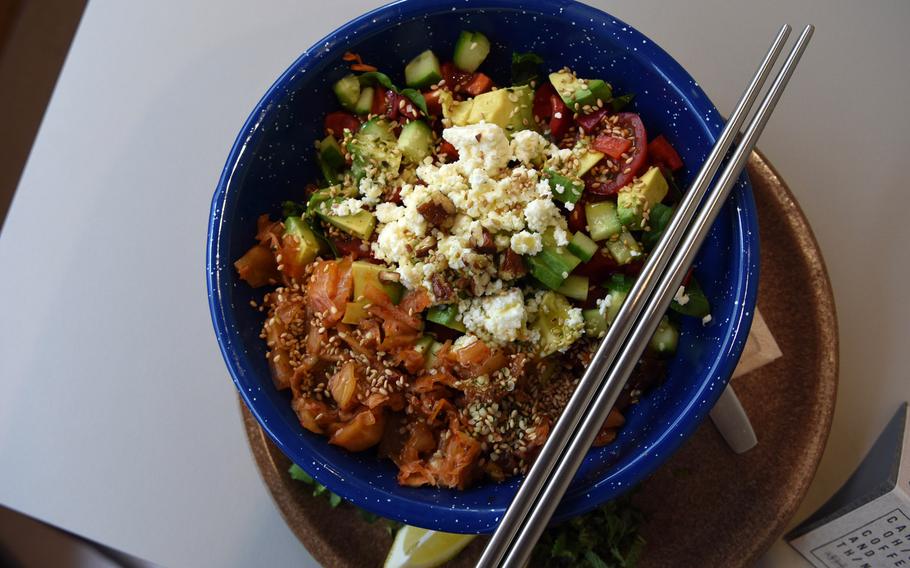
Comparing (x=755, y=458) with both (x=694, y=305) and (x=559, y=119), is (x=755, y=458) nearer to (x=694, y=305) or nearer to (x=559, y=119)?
(x=694, y=305)

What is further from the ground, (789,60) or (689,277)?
(789,60)

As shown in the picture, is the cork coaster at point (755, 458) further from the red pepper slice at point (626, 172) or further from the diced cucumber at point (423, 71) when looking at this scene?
the diced cucumber at point (423, 71)

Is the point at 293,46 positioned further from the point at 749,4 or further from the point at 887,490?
the point at 887,490

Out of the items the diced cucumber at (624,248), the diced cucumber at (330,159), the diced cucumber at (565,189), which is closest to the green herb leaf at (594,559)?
the diced cucumber at (624,248)

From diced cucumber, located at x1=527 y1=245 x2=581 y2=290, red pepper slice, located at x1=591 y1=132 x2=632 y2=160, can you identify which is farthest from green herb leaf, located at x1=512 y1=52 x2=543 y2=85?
diced cucumber, located at x1=527 y1=245 x2=581 y2=290

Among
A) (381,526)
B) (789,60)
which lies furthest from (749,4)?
(381,526)

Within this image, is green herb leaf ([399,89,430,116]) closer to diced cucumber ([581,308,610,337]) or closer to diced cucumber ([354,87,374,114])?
diced cucumber ([354,87,374,114])
